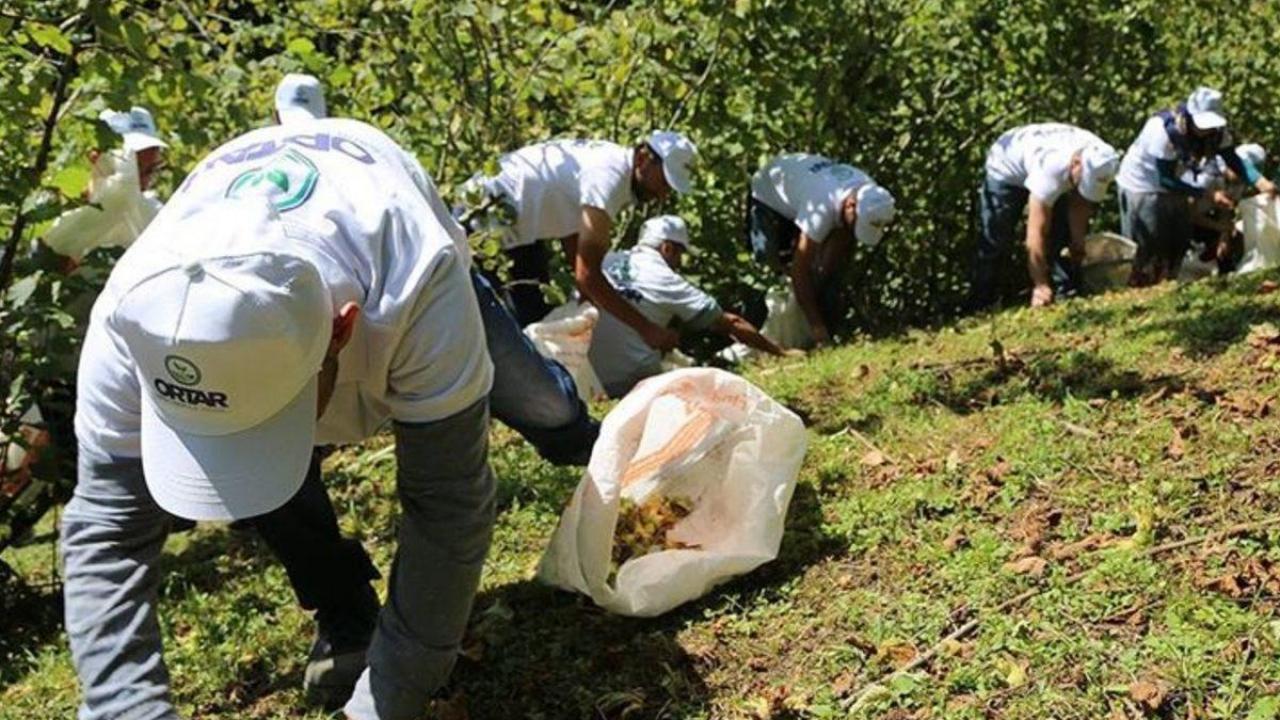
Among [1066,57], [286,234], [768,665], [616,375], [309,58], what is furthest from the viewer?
[1066,57]

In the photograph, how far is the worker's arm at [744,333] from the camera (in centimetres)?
743

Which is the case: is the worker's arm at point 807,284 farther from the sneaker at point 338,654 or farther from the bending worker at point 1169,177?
the sneaker at point 338,654

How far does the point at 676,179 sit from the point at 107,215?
2.49m

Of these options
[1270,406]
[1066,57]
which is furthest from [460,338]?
[1066,57]

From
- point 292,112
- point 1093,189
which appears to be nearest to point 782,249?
point 1093,189

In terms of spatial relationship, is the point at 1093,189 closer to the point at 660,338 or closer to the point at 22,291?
the point at 660,338

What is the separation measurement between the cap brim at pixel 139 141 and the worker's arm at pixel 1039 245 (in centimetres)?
464

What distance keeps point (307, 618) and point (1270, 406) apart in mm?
2636

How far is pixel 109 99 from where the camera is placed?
4047 mm

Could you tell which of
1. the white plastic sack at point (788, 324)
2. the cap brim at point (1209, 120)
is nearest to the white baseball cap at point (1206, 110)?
the cap brim at point (1209, 120)

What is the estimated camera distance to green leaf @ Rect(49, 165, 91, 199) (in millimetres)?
4062

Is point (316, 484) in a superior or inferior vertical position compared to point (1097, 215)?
superior

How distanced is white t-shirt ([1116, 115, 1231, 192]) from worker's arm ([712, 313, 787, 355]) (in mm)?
2681

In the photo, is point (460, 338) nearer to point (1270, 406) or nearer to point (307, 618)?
point (307, 618)
